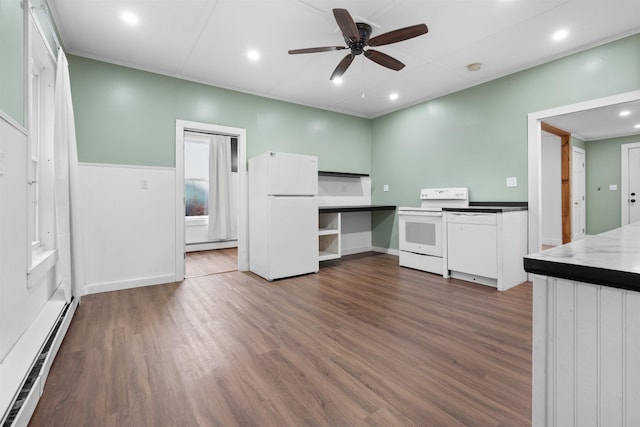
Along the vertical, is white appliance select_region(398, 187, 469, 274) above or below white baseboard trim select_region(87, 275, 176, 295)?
above

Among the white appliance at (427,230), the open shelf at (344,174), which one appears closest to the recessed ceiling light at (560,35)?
the white appliance at (427,230)

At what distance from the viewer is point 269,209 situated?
353cm

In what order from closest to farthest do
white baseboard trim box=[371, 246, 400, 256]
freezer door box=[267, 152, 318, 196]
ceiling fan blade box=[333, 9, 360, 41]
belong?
ceiling fan blade box=[333, 9, 360, 41]
freezer door box=[267, 152, 318, 196]
white baseboard trim box=[371, 246, 400, 256]

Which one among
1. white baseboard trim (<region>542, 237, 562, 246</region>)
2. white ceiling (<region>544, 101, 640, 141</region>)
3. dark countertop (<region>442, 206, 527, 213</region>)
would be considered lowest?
white baseboard trim (<region>542, 237, 562, 246</region>)

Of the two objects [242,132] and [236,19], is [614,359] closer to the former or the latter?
[236,19]

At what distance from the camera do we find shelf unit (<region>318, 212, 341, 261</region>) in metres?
4.29

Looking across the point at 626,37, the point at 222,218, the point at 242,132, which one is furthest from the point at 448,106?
the point at 222,218

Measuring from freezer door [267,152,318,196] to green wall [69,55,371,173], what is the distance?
750mm

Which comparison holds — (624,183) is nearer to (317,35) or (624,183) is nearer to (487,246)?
(487,246)

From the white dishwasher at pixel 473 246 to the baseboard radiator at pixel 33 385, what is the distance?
144 inches

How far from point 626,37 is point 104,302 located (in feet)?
18.2

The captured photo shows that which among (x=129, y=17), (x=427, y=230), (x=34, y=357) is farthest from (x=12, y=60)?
(x=427, y=230)

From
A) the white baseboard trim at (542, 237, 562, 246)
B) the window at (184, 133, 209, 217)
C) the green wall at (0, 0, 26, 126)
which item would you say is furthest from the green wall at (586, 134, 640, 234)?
the window at (184, 133, 209, 217)

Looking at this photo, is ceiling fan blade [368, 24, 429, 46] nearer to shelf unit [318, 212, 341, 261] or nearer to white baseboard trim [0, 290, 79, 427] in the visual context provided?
shelf unit [318, 212, 341, 261]
